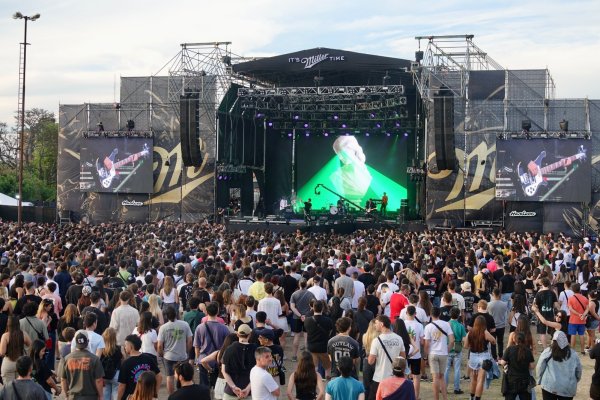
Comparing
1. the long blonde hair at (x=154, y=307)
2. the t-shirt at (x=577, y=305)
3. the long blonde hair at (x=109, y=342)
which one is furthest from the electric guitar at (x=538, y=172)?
the long blonde hair at (x=109, y=342)

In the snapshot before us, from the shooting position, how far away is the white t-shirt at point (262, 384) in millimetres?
7586

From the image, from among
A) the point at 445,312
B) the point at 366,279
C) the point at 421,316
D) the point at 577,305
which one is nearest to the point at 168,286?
the point at 366,279

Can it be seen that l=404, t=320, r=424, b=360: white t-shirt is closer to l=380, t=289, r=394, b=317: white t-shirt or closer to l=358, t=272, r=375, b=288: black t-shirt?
l=380, t=289, r=394, b=317: white t-shirt

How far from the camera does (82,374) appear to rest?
7.98 metres

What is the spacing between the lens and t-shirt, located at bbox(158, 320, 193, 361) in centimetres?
965

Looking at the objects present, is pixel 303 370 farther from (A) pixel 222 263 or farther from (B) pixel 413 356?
(A) pixel 222 263

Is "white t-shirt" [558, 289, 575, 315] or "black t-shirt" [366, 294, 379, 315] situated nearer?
"black t-shirt" [366, 294, 379, 315]

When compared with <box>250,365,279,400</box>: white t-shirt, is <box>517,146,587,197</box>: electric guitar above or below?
above

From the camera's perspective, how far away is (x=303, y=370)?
7.60 meters

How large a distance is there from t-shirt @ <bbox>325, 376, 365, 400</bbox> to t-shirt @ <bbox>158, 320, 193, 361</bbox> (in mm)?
2870

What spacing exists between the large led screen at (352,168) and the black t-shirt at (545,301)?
1076 inches

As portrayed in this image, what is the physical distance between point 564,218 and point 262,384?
29925 millimetres

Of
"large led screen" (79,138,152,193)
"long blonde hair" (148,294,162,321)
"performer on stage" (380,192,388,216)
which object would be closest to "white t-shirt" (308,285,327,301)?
"long blonde hair" (148,294,162,321)

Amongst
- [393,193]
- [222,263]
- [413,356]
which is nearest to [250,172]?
[393,193]
